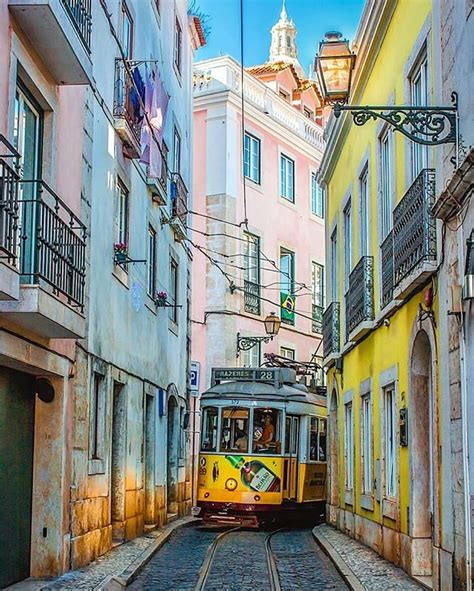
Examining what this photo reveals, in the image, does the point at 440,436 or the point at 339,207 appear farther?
the point at 339,207

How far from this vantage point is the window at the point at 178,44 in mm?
22047

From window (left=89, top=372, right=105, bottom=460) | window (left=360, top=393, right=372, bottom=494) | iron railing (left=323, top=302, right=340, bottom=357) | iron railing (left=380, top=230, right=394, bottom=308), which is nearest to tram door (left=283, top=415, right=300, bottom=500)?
iron railing (left=323, top=302, right=340, bottom=357)

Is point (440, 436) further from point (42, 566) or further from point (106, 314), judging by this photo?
point (106, 314)

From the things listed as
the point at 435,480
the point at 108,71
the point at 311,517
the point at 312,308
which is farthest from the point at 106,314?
the point at 312,308

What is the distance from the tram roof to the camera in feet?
64.4

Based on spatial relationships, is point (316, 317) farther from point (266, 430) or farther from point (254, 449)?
point (254, 449)

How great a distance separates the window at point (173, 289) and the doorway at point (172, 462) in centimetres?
178

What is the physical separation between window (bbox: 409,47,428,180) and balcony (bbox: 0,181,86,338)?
12.8 feet

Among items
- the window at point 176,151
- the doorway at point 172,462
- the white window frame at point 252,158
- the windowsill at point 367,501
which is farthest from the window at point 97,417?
the white window frame at point 252,158

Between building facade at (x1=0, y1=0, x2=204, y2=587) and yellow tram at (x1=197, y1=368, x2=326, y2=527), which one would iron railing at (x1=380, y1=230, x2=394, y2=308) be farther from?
yellow tram at (x1=197, y1=368, x2=326, y2=527)

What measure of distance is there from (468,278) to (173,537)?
10.6m

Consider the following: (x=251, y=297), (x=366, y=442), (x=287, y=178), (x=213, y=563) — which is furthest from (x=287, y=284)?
(x=213, y=563)

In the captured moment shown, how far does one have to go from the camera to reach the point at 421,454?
11359 millimetres

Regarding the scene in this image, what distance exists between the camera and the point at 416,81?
11891 millimetres
